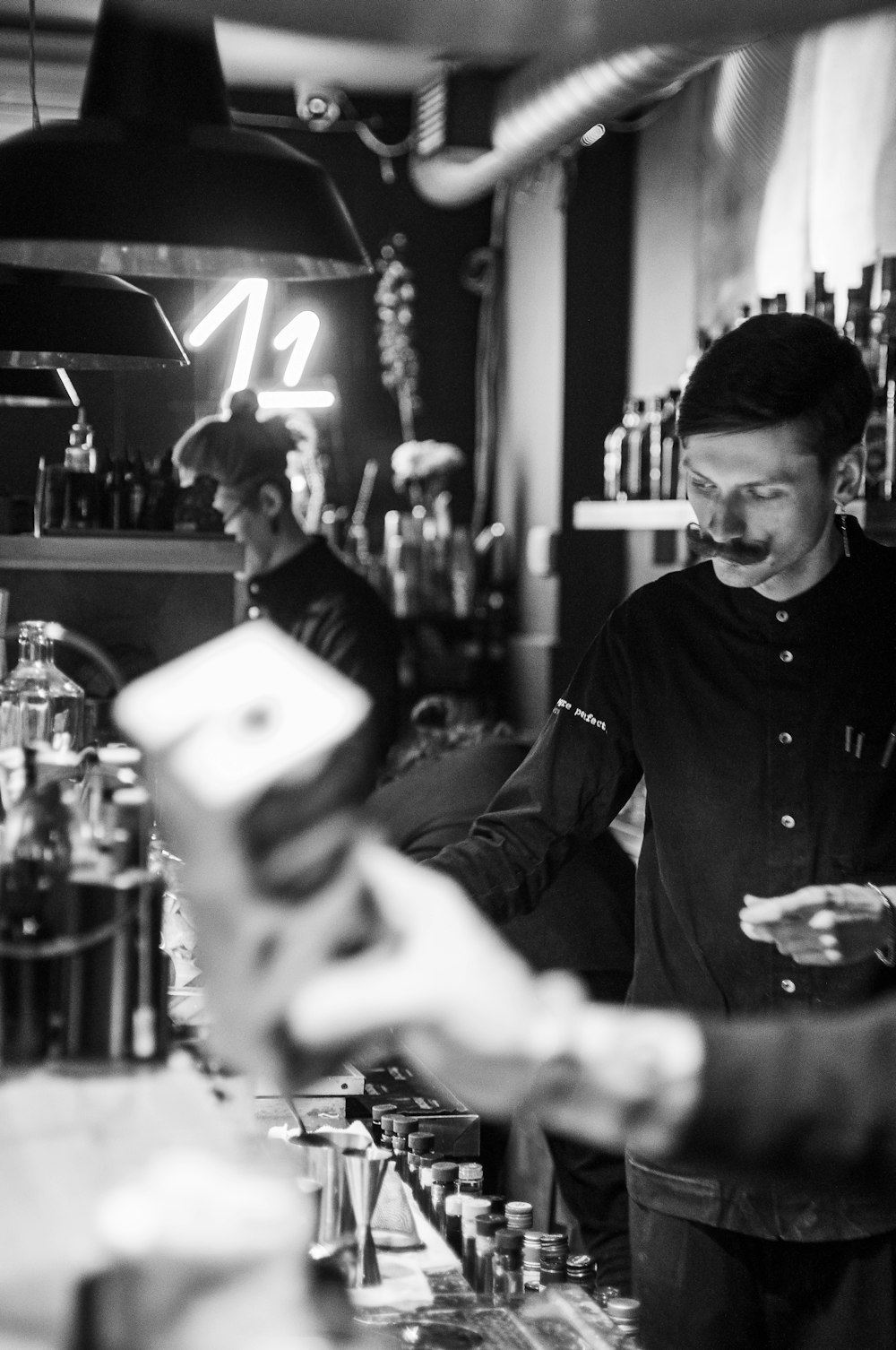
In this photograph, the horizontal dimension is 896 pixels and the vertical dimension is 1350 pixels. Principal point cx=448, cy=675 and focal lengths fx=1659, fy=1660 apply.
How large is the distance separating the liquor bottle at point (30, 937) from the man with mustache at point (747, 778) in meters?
0.75

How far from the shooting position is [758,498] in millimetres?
1975

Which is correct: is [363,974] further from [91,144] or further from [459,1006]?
[91,144]

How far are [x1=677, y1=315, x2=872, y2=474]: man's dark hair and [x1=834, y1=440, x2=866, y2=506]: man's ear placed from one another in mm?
13

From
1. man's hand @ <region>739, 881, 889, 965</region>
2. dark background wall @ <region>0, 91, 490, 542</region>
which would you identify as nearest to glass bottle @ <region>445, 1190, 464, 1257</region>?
man's hand @ <region>739, 881, 889, 965</region>

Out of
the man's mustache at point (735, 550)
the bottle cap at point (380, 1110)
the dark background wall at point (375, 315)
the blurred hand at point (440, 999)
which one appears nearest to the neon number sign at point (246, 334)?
the man's mustache at point (735, 550)

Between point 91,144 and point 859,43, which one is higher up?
point 859,43

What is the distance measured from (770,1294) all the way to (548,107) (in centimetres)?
368

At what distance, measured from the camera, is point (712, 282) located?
527 cm

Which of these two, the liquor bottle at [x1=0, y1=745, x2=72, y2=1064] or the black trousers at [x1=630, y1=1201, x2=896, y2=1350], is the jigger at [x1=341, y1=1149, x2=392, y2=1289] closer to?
the liquor bottle at [x1=0, y1=745, x2=72, y2=1064]

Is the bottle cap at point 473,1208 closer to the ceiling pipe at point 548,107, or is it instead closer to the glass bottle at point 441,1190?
the glass bottle at point 441,1190

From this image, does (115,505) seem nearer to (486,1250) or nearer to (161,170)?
(161,170)

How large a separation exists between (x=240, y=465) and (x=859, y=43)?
207cm

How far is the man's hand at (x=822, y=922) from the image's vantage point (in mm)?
1619

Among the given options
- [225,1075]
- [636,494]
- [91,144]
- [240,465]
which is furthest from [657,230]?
[225,1075]
